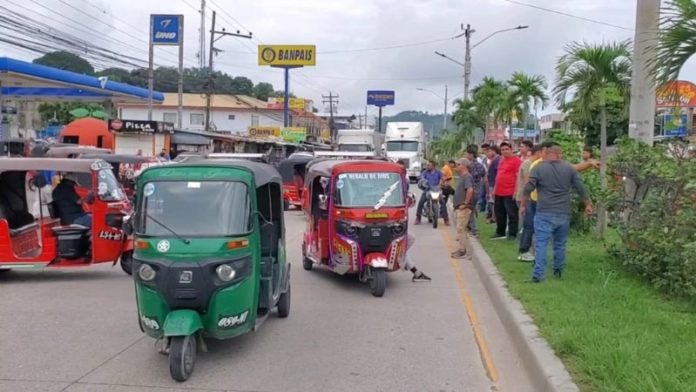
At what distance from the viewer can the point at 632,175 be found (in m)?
10.0

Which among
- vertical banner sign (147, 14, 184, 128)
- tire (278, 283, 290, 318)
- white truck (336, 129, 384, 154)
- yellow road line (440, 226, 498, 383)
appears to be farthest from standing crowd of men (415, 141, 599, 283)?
white truck (336, 129, 384, 154)

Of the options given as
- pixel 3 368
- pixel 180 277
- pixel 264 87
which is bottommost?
pixel 3 368

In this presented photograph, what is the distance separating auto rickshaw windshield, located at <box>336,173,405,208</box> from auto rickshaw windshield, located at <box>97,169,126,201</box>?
3580 mm

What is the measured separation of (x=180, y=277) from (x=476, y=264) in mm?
7508

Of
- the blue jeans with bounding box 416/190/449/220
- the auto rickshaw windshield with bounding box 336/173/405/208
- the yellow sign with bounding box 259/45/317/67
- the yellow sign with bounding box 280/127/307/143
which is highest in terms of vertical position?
the yellow sign with bounding box 259/45/317/67

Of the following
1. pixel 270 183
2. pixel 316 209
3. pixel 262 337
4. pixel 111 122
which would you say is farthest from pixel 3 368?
pixel 111 122

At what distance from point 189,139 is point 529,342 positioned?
3138 centimetres

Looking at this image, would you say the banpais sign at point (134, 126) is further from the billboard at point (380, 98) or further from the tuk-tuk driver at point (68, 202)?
the billboard at point (380, 98)

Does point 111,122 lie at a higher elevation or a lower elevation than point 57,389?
higher

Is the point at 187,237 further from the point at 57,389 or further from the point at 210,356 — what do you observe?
the point at 57,389

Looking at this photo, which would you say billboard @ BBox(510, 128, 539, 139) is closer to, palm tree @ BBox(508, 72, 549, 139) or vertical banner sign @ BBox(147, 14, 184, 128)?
palm tree @ BBox(508, 72, 549, 139)

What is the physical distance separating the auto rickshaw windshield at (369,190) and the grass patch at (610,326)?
2.03 m

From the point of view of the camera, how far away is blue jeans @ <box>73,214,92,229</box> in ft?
37.3

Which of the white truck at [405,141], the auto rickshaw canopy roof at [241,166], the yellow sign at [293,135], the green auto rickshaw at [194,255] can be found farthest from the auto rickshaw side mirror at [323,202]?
the yellow sign at [293,135]
